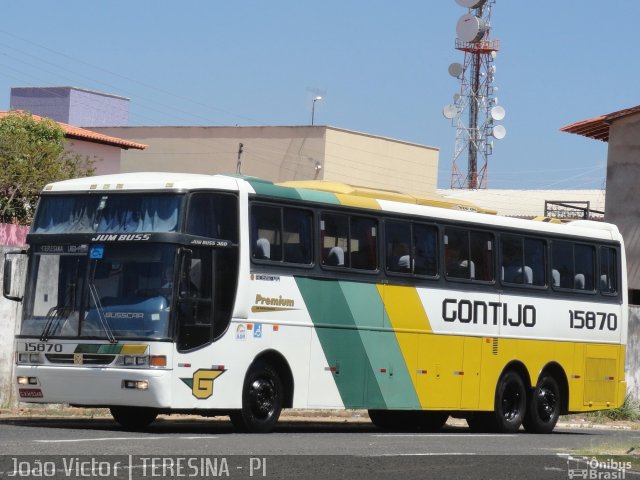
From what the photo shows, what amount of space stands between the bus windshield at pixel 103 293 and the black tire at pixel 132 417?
1.60 meters

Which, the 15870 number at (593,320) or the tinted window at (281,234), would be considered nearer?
the tinted window at (281,234)

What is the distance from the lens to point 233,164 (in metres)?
76.8

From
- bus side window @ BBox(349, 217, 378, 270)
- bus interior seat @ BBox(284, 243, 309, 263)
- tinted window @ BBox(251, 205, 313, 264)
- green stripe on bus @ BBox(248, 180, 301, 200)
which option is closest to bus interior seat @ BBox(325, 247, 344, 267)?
bus side window @ BBox(349, 217, 378, 270)

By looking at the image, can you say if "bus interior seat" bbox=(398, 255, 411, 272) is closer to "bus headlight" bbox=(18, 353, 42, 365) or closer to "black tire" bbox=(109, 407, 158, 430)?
"black tire" bbox=(109, 407, 158, 430)

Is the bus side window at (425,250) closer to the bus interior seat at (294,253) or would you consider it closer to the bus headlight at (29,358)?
the bus interior seat at (294,253)

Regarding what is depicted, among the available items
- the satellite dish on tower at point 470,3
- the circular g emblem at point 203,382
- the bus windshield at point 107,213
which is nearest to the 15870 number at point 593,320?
the circular g emblem at point 203,382

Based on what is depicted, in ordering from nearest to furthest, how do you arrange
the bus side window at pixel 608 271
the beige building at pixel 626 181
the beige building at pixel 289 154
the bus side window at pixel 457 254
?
1. the bus side window at pixel 457 254
2. the bus side window at pixel 608 271
3. the beige building at pixel 626 181
4. the beige building at pixel 289 154

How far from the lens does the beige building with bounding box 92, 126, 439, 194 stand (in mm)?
74438

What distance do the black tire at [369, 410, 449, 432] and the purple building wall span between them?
67.1m

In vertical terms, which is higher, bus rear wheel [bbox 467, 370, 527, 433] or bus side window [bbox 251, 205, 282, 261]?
bus side window [bbox 251, 205, 282, 261]

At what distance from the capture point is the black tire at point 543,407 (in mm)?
23328

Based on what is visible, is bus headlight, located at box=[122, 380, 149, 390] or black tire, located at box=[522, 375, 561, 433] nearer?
bus headlight, located at box=[122, 380, 149, 390]

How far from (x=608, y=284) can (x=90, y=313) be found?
1079 centimetres

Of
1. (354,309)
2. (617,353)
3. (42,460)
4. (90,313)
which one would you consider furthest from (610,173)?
(42,460)
